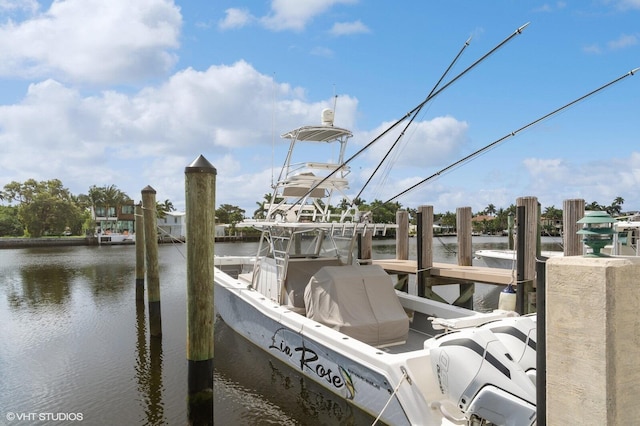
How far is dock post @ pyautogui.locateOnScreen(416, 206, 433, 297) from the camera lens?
11586mm

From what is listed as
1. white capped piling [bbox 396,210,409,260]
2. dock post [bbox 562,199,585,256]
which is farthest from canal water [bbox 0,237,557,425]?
white capped piling [bbox 396,210,409,260]

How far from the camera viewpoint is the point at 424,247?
11.8m

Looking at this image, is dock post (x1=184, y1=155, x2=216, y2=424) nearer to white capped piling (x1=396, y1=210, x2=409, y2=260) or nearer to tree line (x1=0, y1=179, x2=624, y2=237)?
white capped piling (x1=396, y1=210, x2=409, y2=260)

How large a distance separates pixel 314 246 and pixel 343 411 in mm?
3763

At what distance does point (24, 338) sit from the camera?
11148mm

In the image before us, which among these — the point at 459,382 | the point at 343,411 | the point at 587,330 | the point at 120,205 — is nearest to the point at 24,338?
the point at 343,411

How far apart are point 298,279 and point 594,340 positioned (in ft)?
20.3

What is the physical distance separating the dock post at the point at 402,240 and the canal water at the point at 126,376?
17.9 ft

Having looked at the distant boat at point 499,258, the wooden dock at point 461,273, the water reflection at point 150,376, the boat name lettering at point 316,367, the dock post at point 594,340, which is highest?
the dock post at point 594,340

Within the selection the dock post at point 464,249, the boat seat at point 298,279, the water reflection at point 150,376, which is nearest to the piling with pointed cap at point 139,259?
the water reflection at point 150,376

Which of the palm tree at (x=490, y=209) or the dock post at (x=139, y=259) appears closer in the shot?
the dock post at (x=139, y=259)

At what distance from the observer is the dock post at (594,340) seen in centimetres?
283

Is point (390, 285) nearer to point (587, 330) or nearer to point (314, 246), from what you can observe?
point (314, 246)

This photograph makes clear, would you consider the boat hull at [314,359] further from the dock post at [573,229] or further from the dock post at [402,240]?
the dock post at [402,240]
